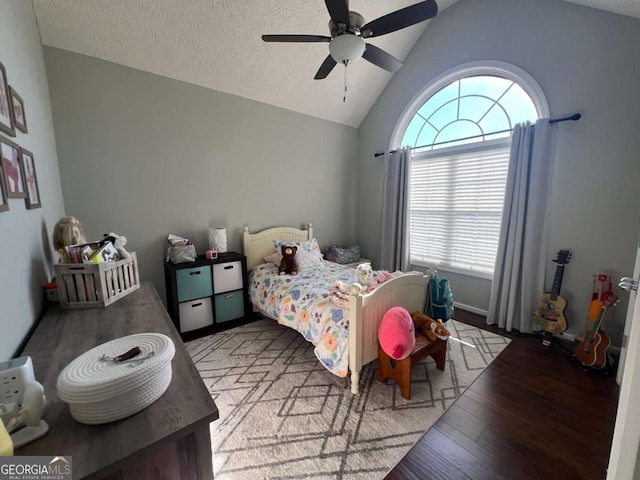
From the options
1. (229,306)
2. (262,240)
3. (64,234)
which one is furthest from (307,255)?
(64,234)

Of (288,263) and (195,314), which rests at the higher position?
(288,263)

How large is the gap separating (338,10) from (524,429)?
2821mm

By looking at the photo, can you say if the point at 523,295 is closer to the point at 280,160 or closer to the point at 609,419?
the point at 609,419

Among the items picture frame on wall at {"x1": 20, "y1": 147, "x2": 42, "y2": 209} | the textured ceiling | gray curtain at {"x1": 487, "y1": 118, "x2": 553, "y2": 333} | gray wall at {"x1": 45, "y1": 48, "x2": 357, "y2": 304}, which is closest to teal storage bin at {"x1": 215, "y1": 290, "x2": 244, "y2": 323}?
gray wall at {"x1": 45, "y1": 48, "x2": 357, "y2": 304}

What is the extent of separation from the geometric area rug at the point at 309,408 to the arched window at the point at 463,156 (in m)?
1.27

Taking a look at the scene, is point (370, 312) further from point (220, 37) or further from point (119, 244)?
point (220, 37)

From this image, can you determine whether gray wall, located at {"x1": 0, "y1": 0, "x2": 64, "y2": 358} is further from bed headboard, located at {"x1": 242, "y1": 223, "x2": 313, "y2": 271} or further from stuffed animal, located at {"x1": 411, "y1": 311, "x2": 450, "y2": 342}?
stuffed animal, located at {"x1": 411, "y1": 311, "x2": 450, "y2": 342}

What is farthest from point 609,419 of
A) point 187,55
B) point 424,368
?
point 187,55

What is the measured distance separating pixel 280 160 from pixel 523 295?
320 cm

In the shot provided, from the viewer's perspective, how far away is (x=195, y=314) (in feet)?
9.00

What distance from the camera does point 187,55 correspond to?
2.53 m

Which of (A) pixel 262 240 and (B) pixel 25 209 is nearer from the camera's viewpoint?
(B) pixel 25 209

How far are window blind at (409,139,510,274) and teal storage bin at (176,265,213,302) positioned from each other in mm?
2758

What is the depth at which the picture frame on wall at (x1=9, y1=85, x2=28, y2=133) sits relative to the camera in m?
1.29
